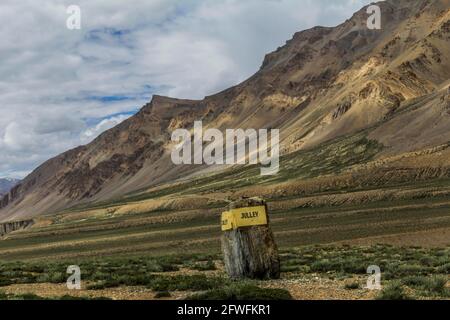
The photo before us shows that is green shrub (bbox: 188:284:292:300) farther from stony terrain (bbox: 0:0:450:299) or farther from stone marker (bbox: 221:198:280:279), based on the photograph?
stone marker (bbox: 221:198:280:279)

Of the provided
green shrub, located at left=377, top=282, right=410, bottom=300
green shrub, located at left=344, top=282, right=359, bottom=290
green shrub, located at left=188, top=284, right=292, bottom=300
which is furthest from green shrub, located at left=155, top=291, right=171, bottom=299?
green shrub, located at left=377, top=282, right=410, bottom=300

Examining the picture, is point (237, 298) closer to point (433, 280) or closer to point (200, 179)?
point (433, 280)

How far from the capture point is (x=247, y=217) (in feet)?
64.6

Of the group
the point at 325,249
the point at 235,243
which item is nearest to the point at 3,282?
the point at 235,243

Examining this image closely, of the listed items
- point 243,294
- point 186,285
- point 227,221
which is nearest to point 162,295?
point 186,285

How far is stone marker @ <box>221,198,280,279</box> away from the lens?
767 inches

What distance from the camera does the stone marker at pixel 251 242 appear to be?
19484mm

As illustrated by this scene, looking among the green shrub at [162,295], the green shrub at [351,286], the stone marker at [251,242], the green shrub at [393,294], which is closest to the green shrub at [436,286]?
the green shrub at [393,294]

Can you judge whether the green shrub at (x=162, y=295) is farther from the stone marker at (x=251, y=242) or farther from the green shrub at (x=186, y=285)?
the stone marker at (x=251, y=242)

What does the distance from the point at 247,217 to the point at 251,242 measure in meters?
0.93

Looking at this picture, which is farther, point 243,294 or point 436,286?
point 436,286

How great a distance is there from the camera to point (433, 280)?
54.6ft

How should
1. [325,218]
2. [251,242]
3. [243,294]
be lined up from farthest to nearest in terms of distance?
[325,218]
[251,242]
[243,294]

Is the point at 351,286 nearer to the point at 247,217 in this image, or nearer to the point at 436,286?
the point at 436,286
